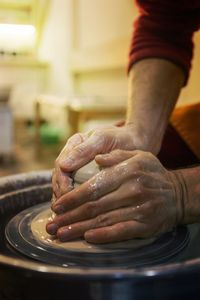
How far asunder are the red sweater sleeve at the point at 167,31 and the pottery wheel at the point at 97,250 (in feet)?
1.68

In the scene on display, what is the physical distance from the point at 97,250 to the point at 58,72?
4242 mm

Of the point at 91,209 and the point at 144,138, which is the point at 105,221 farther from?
the point at 144,138

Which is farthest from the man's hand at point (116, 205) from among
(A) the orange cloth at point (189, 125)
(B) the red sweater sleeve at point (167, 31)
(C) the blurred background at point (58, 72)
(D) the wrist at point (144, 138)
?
(C) the blurred background at point (58, 72)

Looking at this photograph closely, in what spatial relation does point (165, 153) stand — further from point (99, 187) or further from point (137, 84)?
point (99, 187)

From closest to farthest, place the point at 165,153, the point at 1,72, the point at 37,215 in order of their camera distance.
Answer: the point at 37,215 → the point at 165,153 → the point at 1,72

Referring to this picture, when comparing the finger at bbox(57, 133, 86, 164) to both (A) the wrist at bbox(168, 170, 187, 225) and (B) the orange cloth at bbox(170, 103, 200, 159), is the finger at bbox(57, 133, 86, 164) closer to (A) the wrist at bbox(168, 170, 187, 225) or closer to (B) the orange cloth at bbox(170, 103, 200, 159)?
(A) the wrist at bbox(168, 170, 187, 225)

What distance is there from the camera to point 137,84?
99 centimetres

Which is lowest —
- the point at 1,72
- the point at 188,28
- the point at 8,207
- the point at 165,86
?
the point at 1,72

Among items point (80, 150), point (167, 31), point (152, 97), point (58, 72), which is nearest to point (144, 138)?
point (152, 97)

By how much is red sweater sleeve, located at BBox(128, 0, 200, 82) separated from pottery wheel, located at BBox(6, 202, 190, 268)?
0.51 meters

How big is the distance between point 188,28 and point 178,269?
781 millimetres

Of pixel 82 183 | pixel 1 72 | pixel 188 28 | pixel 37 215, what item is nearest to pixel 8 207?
pixel 37 215

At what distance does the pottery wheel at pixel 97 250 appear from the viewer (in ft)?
1.88

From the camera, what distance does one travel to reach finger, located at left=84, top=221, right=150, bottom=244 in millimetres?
587
